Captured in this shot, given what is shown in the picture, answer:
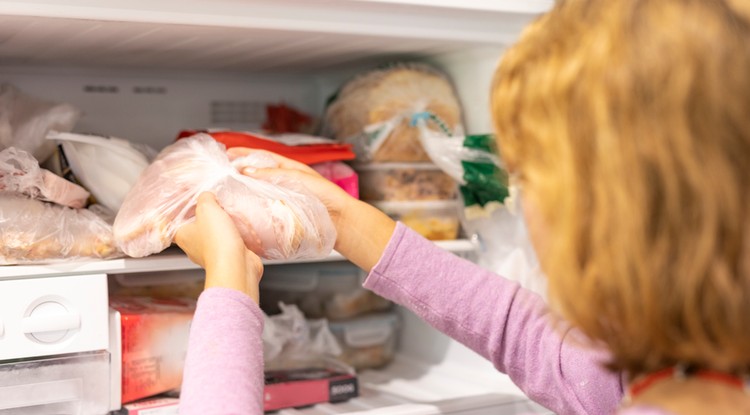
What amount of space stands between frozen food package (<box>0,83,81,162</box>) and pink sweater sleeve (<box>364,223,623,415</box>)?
0.47m

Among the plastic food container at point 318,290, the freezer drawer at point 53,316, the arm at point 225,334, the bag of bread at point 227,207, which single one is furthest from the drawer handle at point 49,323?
the plastic food container at point 318,290

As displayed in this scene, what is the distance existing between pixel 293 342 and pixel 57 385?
393 mm

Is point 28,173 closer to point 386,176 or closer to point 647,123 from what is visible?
point 386,176

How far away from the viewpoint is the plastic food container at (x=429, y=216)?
4.16 ft

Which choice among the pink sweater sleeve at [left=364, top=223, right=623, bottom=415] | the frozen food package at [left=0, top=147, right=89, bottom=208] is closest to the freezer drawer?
the frozen food package at [left=0, top=147, right=89, bottom=208]

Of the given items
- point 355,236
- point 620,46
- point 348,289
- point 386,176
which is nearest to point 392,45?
point 386,176

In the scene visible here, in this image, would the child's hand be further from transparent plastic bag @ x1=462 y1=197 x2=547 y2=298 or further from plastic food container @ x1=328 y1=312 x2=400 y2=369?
plastic food container @ x1=328 y1=312 x2=400 y2=369

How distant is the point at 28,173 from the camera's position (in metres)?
1.00

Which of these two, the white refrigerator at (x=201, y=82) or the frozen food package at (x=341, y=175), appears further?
the frozen food package at (x=341, y=175)

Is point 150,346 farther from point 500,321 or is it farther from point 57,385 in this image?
point 500,321

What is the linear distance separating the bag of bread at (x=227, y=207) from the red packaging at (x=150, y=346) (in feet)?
0.38

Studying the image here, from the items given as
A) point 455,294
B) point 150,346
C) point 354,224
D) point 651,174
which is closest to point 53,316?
point 150,346

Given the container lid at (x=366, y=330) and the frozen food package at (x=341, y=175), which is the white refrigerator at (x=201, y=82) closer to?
the container lid at (x=366, y=330)

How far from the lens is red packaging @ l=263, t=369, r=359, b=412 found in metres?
1.19
